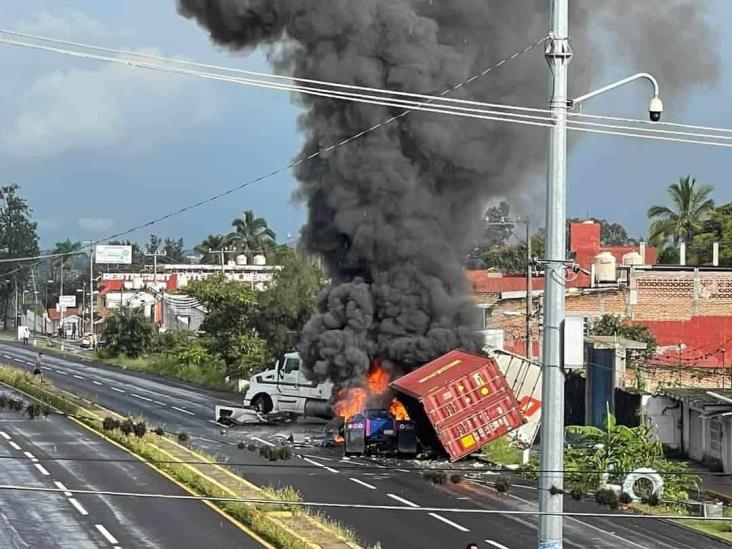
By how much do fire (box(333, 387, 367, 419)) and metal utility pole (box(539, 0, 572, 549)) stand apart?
81.4ft

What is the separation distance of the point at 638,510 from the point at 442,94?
18.7 m

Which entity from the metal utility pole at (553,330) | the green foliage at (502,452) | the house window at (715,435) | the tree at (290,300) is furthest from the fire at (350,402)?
the metal utility pole at (553,330)

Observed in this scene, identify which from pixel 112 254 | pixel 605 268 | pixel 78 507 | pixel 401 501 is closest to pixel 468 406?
pixel 401 501

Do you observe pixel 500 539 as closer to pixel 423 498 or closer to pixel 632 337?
pixel 423 498

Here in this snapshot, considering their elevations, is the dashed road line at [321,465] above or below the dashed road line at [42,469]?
above

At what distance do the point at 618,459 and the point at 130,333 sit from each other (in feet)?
183

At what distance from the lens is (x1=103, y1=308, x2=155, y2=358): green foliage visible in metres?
79.1

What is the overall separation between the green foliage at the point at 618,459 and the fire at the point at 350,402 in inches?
339

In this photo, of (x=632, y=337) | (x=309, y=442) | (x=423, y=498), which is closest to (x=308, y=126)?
(x=309, y=442)

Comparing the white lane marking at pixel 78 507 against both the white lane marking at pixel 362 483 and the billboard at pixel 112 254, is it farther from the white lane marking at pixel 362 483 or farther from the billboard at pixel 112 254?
the billboard at pixel 112 254

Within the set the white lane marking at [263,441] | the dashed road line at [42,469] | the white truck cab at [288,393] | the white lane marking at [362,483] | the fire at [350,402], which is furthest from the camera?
the white truck cab at [288,393]

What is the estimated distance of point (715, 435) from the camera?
3381cm

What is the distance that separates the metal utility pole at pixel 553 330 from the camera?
11.8 m

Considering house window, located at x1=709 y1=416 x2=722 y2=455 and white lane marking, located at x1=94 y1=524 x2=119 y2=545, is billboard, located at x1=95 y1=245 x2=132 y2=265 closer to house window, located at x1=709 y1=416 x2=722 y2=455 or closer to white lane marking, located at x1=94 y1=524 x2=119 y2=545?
house window, located at x1=709 y1=416 x2=722 y2=455
